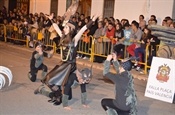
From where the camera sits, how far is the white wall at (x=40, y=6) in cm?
2162

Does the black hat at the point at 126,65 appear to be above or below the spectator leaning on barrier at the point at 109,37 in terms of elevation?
below

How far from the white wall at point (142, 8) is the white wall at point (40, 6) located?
6047 millimetres

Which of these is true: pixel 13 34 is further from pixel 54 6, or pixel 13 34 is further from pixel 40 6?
pixel 40 6

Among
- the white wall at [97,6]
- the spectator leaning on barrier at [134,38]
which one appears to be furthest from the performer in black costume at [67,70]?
the white wall at [97,6]

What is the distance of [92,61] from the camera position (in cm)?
1395

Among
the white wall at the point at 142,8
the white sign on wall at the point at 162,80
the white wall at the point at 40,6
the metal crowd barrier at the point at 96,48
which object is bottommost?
the white sign on wall at the point at 162,80

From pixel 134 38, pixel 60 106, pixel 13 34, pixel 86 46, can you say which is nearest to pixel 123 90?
pixel 60 106

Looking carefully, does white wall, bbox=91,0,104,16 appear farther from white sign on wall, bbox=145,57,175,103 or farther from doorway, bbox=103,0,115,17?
white sign on wall, bbox=145,57,175,103

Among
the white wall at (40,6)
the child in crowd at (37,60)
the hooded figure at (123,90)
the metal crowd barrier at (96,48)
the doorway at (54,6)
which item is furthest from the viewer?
the white wall at (40,6)

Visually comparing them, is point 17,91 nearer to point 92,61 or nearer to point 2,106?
point 2,106

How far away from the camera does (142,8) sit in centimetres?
1545

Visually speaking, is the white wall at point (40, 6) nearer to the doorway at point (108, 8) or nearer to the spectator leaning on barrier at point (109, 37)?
the doorway at point (108, 8)

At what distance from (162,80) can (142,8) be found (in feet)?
23.7

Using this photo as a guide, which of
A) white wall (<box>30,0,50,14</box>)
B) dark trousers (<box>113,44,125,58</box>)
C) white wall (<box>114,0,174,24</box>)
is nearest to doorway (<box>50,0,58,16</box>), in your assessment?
white wall (<box>30,0,50,14</box>)
